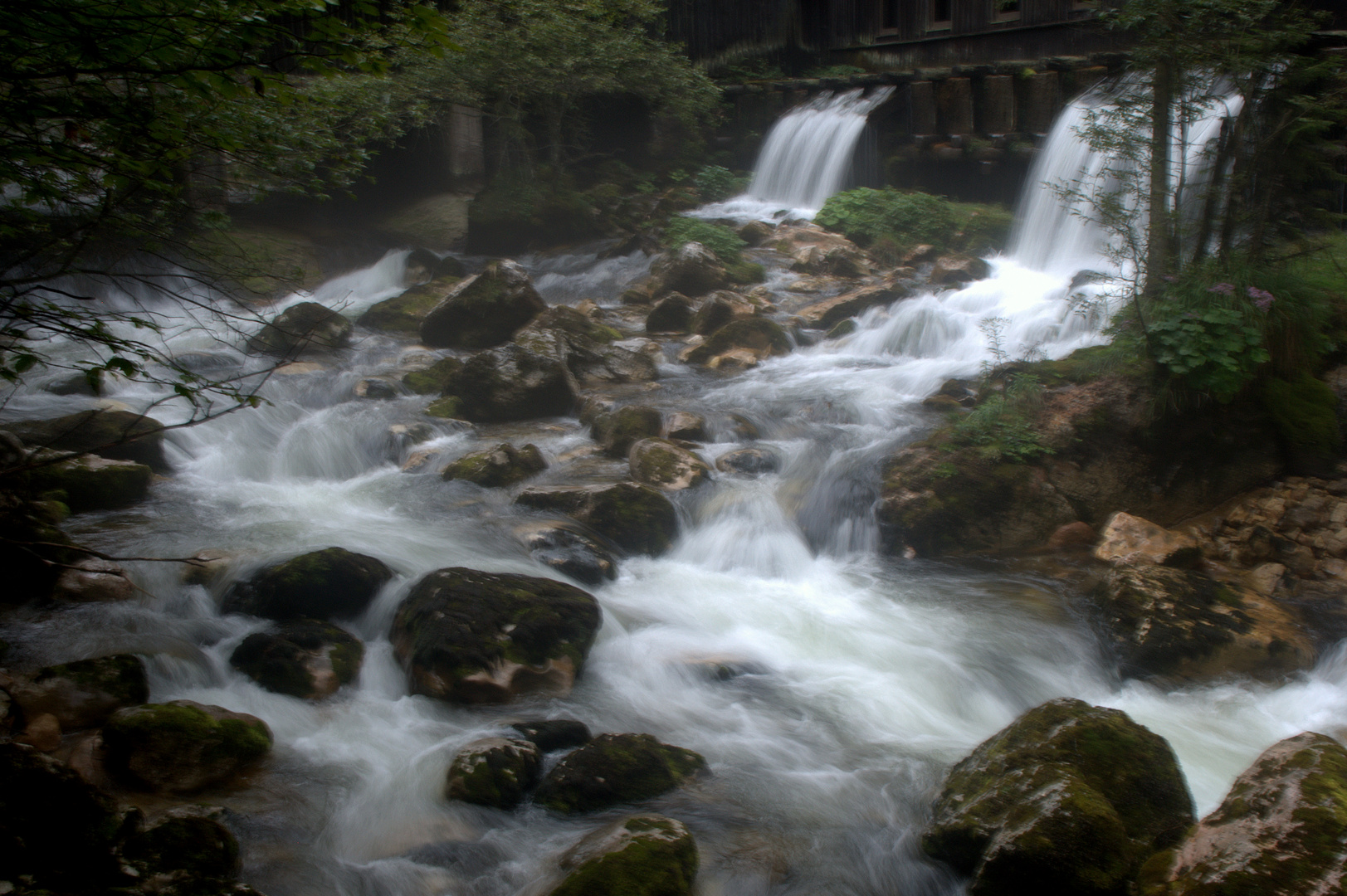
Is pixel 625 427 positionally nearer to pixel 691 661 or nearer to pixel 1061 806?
pixel 691 661

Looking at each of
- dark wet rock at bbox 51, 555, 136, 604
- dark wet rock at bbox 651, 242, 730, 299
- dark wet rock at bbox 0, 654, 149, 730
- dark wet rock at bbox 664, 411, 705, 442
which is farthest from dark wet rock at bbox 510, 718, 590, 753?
dark wet rock at bbox 651, 242, 730, 299

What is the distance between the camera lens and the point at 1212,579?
20.1 feet

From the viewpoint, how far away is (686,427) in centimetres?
895

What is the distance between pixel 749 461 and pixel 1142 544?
3.56 m

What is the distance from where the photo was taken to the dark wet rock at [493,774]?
13.5 ft

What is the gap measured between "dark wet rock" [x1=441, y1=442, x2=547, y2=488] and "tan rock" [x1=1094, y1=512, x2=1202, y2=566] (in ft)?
17.1

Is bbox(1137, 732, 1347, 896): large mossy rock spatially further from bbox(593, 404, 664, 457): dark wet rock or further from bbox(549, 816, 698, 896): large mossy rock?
bbox(593, 404, 664, 457): dark wet rock

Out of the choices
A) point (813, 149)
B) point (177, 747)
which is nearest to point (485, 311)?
point (177, 747)

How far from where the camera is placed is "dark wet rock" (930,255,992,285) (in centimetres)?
1322

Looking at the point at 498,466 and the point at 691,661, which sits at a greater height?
the point at 498,466

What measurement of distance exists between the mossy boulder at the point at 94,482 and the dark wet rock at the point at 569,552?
3363mm

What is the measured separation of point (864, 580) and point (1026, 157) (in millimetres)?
11633

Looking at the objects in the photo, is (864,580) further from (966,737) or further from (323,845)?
(323,845)

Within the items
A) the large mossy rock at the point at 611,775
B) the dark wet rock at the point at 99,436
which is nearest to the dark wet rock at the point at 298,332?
the dark wet rock at the point at 99,436
